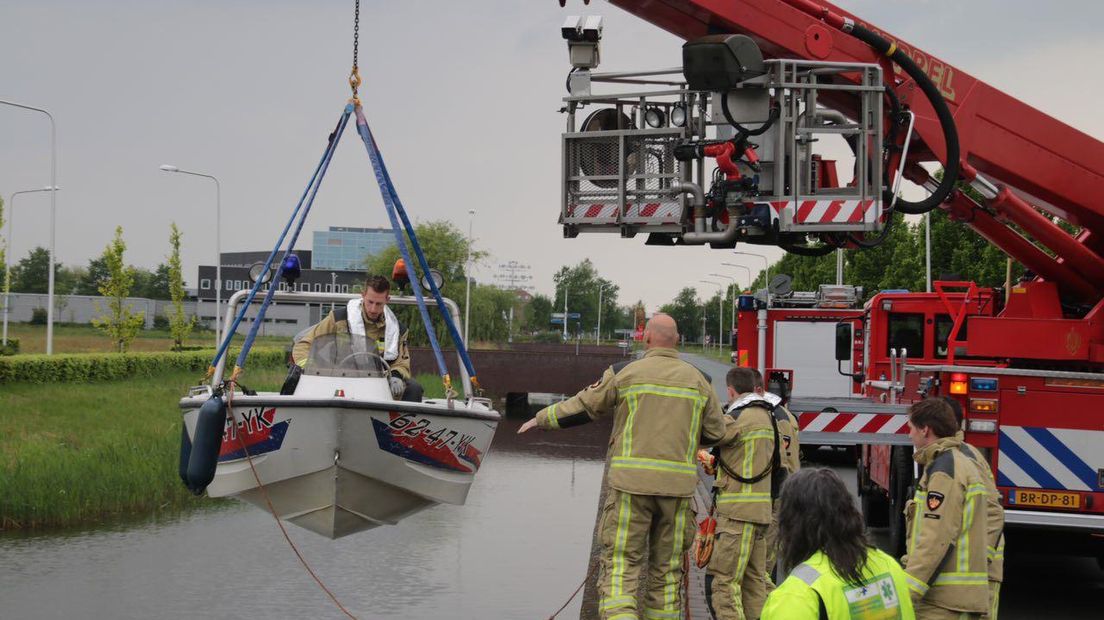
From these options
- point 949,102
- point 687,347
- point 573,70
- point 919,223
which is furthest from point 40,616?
point 687,347

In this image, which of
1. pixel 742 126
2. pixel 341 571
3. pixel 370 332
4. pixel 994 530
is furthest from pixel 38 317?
pixel 994 530

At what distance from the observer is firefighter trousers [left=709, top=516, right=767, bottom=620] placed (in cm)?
731

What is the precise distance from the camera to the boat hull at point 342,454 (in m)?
8.52

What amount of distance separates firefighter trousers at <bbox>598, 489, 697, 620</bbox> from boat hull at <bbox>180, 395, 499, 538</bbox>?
7.89ft

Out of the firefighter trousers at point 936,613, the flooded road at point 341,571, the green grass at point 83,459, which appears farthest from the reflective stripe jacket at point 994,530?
the green grass at point 83,459

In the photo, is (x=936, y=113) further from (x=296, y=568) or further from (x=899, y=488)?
(x=296, y=568)

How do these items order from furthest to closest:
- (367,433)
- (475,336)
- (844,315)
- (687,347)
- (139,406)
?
(687,347) < (475,336) < (139,406) < (844,315) < (367,433)

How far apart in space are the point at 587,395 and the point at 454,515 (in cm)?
1257

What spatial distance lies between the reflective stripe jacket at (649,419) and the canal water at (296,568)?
565 cm

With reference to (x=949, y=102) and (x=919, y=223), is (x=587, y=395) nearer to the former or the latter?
(x=949, y=102)

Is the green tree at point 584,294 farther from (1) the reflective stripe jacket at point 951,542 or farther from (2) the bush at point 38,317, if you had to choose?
(1) the reflective stripe jacket at point 951,542

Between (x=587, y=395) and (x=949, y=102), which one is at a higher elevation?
(x=949, y=102)

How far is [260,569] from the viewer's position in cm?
1408

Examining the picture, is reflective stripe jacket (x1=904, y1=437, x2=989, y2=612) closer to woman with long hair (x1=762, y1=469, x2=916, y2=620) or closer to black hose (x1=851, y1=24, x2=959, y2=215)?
woman with long hair (x1=762, y1=469, x2=916, y2=620)
